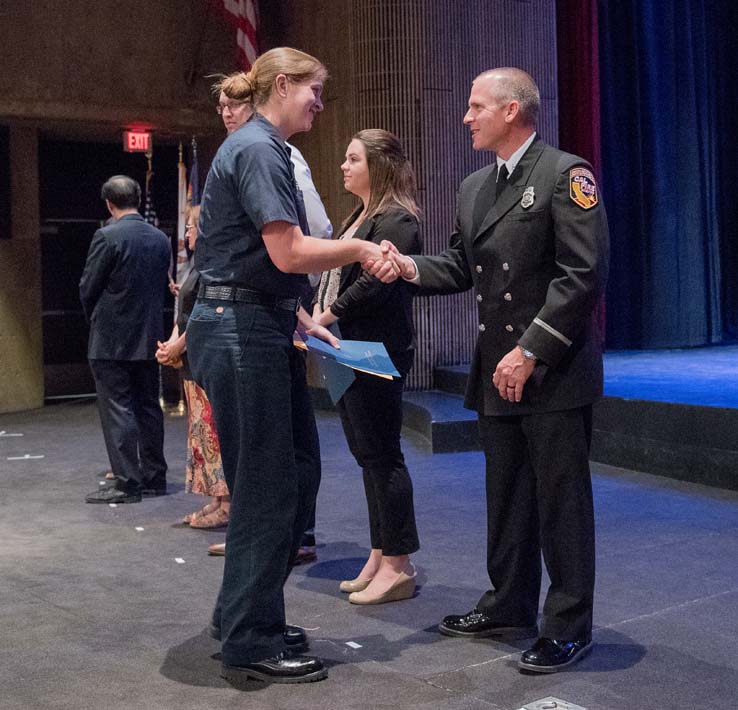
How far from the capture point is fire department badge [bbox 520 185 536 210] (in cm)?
276

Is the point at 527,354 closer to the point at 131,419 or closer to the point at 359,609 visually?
the point at 359,609

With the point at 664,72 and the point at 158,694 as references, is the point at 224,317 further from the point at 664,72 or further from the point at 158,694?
the point at 664,72

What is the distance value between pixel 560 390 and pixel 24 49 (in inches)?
249

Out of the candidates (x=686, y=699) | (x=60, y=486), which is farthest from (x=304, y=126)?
(x=60, y=486)

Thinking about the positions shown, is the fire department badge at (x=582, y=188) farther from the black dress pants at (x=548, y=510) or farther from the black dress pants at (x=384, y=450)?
the black dress pants at (x=384, y=450)

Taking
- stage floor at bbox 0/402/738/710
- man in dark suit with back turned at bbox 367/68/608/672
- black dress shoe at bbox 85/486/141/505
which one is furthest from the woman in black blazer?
black dress shoe at bbox 85/486/141/505

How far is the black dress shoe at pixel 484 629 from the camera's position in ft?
9.73

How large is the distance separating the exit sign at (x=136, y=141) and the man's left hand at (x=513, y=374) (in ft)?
21.2

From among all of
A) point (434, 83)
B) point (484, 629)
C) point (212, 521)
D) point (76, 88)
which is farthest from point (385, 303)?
point (76, 88)

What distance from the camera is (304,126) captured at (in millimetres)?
2805

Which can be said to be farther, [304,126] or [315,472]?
[315,472]

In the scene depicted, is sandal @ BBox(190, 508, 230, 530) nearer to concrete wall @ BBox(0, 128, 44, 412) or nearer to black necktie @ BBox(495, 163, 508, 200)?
black necktie @ BBox(495, 163, 508, 200)

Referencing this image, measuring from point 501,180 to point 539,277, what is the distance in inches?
11.5

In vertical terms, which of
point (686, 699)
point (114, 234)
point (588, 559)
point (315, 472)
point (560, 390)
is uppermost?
point (114, 234)
